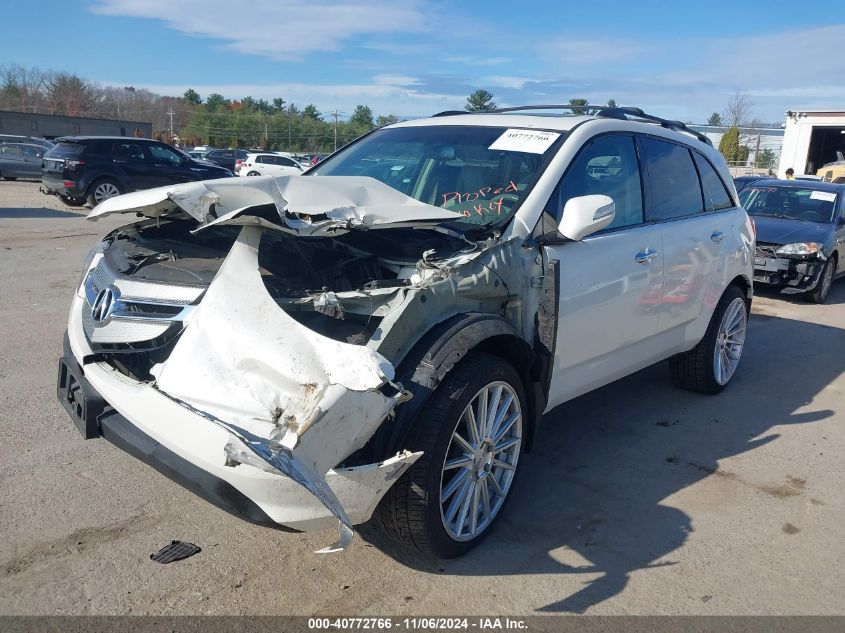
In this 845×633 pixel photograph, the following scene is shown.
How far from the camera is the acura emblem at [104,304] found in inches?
124

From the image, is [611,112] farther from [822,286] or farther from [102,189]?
[102,189]

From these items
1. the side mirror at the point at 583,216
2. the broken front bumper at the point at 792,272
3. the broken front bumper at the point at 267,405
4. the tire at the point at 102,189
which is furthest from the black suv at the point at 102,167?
the broken front bumper at the point at 267,405

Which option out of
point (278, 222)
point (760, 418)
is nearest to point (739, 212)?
point (760, 418)

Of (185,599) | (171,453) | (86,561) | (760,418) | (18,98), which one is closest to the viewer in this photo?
(171,453)

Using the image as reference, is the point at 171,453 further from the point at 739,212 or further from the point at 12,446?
the point at 739,212

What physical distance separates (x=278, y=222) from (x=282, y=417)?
2.57 ft

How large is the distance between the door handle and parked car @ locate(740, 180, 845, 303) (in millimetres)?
5403

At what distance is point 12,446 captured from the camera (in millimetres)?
4012

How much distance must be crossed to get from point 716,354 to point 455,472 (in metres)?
3.18

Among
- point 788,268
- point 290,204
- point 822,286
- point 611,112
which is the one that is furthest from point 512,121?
point 822,286

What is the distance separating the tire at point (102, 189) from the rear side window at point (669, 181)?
14747mm

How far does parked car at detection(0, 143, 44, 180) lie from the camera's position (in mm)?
27781

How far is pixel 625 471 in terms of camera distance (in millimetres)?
4227

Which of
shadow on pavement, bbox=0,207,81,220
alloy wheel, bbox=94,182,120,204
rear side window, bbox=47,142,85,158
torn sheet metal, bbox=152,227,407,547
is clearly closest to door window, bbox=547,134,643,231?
torn sheet metal, bbox=152,227,407,547
